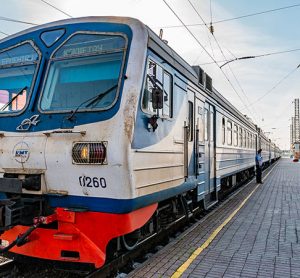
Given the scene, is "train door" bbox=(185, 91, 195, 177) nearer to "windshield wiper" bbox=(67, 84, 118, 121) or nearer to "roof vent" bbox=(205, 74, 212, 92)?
"roof vent" bbox=(205, 74, 212, 92)

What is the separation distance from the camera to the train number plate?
171 inches

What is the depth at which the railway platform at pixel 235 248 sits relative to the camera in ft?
16.5

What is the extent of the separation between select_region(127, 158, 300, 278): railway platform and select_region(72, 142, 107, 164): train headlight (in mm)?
1617

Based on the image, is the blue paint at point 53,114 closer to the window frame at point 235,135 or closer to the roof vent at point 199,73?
the roof vent at point 199,73

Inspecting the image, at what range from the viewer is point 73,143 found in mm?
4496

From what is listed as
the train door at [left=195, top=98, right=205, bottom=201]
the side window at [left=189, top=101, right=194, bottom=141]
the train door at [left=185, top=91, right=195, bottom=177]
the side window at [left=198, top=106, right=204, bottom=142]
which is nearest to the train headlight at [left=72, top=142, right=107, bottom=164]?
the train door at [left=185, top=91, right=195, bottom=177]

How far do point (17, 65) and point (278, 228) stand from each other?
19.3ft

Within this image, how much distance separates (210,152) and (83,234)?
545 centimetres

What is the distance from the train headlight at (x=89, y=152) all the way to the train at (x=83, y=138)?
12mm

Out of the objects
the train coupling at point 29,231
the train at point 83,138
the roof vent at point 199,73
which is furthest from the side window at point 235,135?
the train coupling at point 29,231

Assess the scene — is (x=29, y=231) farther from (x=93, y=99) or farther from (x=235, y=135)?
(x=235, y=135)

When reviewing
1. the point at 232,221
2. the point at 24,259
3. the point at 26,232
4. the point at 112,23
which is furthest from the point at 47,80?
the point at 232,221

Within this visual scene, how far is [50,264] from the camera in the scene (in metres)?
5.45

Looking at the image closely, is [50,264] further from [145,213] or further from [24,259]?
[145,213]
